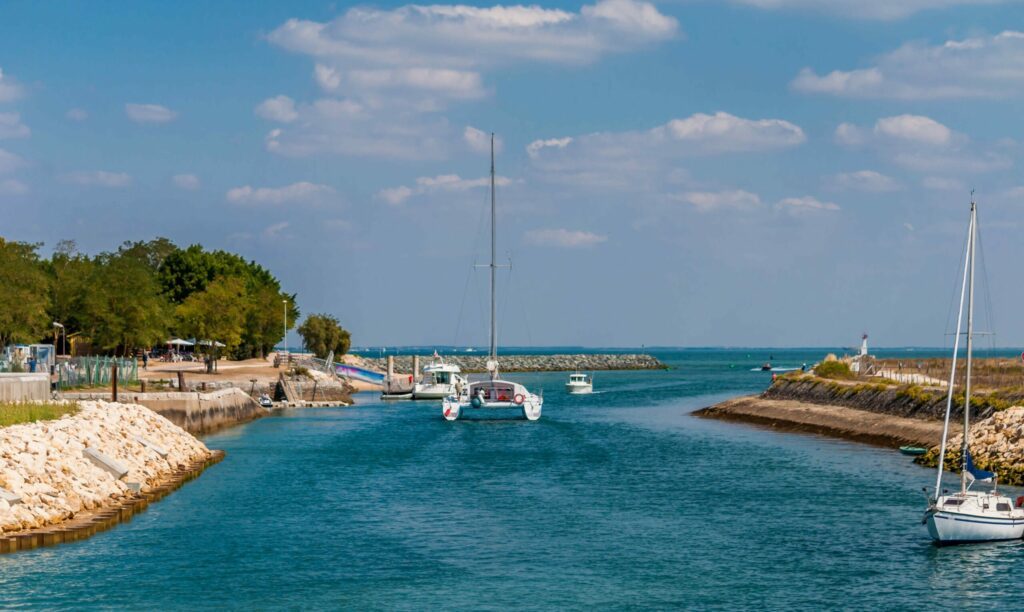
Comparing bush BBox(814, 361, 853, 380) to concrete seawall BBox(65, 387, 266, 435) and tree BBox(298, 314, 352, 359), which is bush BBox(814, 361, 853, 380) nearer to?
concrete seawall BBox(65, 387, 266, 435)

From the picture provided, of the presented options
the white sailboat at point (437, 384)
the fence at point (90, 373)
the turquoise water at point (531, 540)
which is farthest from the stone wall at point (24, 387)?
the white sailboat at point (437, 384)

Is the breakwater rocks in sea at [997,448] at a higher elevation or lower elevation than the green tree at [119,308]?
lower

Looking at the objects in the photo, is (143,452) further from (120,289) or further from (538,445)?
(120,289)

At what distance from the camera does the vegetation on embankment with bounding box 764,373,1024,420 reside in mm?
59094

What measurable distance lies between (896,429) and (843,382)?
65.8ft

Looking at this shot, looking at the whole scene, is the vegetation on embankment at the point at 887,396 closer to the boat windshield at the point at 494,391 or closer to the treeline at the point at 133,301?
the boat windshield at the point at 494,391

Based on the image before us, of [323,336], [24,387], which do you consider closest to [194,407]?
[24,387]

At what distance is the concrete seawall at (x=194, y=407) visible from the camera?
70.1 m

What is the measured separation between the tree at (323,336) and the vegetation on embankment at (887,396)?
83.0m

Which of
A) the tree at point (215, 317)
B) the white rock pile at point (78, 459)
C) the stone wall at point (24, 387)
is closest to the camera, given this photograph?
the white rock pile at point (78, 459)

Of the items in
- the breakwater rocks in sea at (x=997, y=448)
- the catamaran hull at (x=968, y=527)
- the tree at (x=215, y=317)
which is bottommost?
the catamaran hull at (x=968, y=527)

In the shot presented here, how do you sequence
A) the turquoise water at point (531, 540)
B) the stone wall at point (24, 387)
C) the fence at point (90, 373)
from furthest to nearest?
the fence at point (90, 373)
the stone wall at point (24, 387)
the turquoise water at point (531, 540)

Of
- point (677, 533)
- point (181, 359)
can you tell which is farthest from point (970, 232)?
point (181, 359)

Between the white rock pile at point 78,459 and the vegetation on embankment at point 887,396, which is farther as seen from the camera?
the vegetation on embankment at point 887,396
